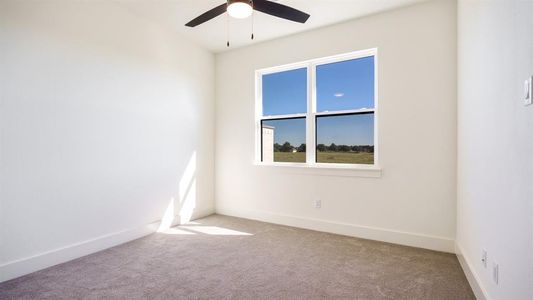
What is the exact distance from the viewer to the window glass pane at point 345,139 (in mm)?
3395

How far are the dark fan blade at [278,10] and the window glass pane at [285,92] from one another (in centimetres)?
151

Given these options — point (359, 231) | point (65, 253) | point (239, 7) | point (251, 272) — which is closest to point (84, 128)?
point (65, 253)

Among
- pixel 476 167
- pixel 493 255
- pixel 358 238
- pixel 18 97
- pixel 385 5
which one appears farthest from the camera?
pixel 358 238

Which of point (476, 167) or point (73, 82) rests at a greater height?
point (73, 82)

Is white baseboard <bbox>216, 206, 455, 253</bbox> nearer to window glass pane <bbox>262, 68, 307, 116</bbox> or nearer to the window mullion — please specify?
the window mullion

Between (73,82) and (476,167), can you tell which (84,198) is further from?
(476,167)

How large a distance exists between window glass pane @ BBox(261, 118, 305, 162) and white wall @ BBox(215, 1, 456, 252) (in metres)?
0.25

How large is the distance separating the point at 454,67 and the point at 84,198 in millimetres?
4204

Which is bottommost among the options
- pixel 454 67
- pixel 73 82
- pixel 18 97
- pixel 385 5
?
pixel 18 97

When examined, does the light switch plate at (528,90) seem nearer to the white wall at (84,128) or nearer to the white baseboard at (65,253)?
the white wall at (84,128)

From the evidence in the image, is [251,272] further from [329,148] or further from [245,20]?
[245,20]

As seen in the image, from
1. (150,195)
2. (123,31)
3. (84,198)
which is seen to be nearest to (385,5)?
(123,31)

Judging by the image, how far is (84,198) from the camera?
2.78m

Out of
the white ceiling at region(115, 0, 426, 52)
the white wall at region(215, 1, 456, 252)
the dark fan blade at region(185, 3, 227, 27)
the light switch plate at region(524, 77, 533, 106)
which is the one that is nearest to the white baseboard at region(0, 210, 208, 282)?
the white wall at region(215, 1, 456, 252)
